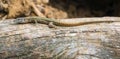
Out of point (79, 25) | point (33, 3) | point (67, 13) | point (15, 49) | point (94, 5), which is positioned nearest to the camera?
point (15, 49)

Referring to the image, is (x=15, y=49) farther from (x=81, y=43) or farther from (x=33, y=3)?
(x=33, y=3)

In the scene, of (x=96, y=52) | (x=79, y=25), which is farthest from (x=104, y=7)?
(x=96, y=52)

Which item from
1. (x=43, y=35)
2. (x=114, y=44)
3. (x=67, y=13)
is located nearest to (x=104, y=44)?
(x=114, y=44)

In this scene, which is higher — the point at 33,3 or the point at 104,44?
the point at 33,3

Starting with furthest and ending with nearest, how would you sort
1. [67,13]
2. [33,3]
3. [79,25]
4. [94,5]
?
[94,5], [67,13], [33,3], [79,25]

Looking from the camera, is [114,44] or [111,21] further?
[111,21]

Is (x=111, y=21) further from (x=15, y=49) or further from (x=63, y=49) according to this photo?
(x=15, y=49)
